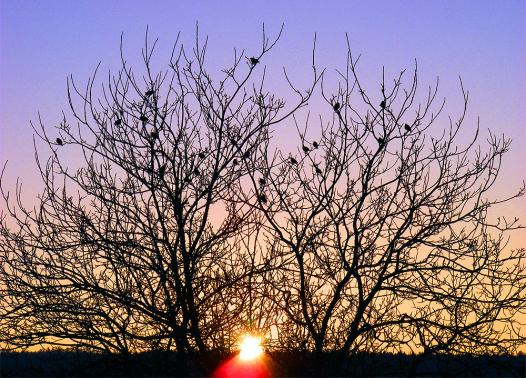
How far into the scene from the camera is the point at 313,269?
986 centimetres

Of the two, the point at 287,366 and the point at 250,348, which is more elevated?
the point at 250,348

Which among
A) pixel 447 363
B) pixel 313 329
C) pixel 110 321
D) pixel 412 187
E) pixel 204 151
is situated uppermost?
pixel 204 151

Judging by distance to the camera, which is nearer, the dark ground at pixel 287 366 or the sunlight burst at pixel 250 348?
the dark ground at pixel 287 366

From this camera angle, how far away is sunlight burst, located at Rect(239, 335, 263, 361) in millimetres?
9680

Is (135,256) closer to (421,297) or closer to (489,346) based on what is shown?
(421,297)

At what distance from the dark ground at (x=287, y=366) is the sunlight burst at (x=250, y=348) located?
138 mm

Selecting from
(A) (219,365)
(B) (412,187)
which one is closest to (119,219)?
(A) (219,365)

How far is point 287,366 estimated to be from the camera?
9.49m

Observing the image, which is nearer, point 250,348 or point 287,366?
point 287,366

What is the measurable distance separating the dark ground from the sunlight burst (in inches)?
5.4

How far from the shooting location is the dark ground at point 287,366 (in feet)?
31.0

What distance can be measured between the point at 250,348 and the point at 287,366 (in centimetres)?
52

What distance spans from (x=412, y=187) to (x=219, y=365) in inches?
128

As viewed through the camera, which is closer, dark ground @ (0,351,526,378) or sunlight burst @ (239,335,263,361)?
dark ground @ (0,351,526,378)
